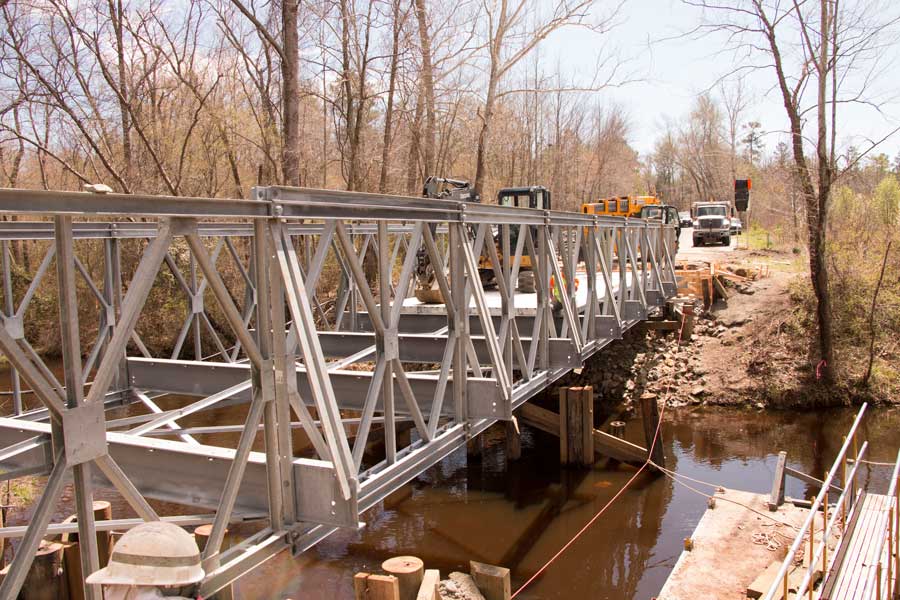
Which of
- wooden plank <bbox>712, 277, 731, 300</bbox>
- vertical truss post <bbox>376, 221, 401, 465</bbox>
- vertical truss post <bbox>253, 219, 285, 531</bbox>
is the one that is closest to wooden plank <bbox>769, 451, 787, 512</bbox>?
vertical truss post <bbox>376, 221, 401, 465</bbox>

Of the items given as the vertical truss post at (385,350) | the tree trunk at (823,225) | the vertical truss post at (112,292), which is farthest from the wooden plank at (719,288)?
the vertical truss post at (385,350)

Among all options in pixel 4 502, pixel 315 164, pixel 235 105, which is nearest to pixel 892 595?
pixel 4 502

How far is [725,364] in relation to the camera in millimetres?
19953

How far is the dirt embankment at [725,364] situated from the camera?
18672 millimetres

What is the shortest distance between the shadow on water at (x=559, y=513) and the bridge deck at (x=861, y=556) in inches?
119

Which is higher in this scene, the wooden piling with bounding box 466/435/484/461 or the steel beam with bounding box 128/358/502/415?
the steel beam with bounding box 128/358/502/415

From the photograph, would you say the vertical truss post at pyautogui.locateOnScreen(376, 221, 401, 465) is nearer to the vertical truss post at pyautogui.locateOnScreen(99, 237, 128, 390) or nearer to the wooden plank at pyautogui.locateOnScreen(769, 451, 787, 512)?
the vertical truss post at pyautogui.locateOnScreen(99, 237, 128, 390)

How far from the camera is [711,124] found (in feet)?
237

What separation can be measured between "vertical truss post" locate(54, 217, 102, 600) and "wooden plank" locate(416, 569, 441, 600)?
337 cm

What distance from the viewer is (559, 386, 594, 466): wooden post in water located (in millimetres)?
13719

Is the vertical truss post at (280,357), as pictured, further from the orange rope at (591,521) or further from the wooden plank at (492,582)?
the orange rope at (591,521)

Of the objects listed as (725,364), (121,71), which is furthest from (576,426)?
(121,71)

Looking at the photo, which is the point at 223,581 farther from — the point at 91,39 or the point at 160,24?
the point at 160,24

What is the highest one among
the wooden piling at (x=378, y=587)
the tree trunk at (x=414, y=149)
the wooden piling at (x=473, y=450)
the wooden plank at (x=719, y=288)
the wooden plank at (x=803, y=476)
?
the tree trunk at (x=414, y=149)
